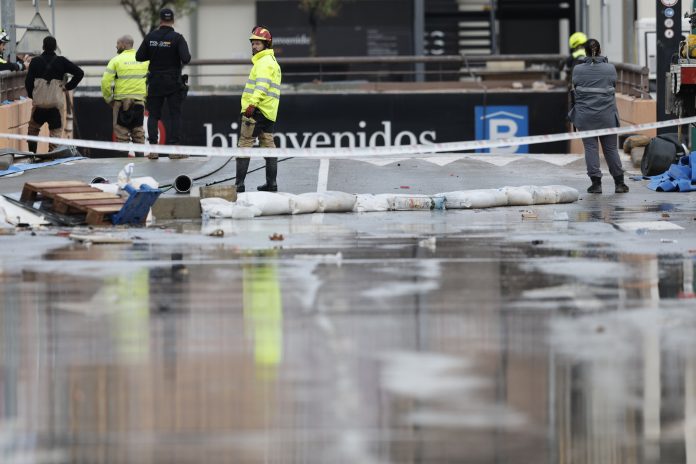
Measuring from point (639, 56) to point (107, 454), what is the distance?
29820 mm

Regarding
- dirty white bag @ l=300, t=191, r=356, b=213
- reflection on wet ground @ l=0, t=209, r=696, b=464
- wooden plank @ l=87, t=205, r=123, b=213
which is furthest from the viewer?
dirty white bag @ l=300, t=191, r=356, b=213

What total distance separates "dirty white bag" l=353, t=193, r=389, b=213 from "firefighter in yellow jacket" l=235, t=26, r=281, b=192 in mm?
1843

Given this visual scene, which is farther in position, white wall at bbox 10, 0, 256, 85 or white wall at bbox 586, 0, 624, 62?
white wall at bbox 10, 0, 256, 85

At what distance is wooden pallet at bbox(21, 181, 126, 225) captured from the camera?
610 inches

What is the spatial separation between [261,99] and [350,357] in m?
10.3

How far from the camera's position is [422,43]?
1833 inches

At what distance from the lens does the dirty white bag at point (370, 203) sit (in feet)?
55.9

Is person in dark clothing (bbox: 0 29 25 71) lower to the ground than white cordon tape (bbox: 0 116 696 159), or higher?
higher

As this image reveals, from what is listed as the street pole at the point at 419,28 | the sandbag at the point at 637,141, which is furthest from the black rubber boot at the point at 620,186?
the street pole at the point at 419,28

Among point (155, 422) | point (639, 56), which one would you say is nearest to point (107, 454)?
point (155, 422)

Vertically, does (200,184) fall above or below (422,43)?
below

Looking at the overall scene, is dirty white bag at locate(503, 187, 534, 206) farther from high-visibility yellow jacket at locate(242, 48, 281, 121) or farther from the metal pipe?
the metal pipe

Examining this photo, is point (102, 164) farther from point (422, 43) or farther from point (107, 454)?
point (422, 43)

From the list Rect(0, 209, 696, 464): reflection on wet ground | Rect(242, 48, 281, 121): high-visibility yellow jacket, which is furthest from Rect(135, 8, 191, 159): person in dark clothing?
Rect(0, 209, 696, 464): reflection on wet ground
